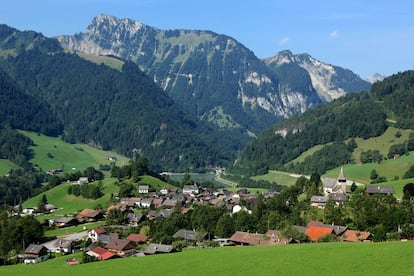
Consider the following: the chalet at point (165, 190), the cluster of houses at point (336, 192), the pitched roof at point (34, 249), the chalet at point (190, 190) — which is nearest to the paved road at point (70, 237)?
the pitched roof at point (34, 249)

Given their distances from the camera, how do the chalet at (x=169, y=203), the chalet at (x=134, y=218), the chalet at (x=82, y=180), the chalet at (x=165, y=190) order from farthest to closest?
1. the chalet at (x=82, y=180)
2. the chalet at (x=165, y=190)
3. the chalet at (x=169, y=203)
4. the chalet at (x=134, y=218)

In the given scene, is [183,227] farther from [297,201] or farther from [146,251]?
[297,201]

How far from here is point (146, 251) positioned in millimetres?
69438

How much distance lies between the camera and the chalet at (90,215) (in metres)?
106

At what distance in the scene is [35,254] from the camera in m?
74.5

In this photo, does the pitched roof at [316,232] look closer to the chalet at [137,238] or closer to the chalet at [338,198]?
the chalet at [338,198]

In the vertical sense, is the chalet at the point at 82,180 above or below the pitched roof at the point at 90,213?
above

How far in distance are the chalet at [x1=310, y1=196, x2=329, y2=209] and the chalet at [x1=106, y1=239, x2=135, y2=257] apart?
34.2 m

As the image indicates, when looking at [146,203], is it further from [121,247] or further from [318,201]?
[121,247]

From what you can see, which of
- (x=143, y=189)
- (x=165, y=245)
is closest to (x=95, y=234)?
(x=165, y=245)

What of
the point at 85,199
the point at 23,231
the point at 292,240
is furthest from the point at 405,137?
the point at 23,231

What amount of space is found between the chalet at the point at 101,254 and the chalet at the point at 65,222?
1382 inches

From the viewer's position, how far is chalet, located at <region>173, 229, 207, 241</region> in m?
77.2

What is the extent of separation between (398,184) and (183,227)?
2115 inches
